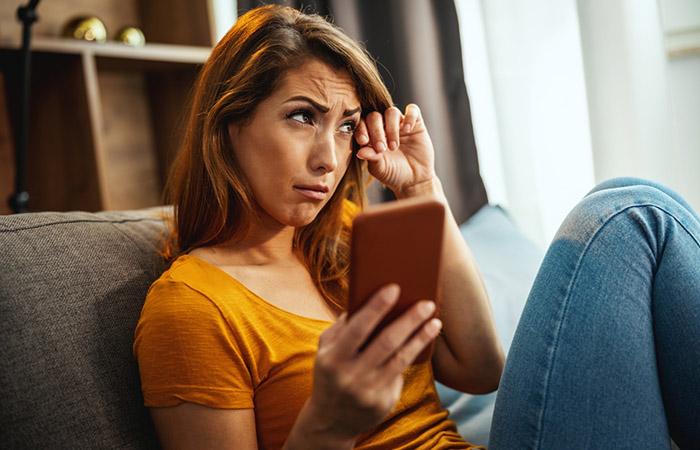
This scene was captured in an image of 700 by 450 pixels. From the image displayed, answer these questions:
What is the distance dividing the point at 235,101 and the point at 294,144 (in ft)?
0.33

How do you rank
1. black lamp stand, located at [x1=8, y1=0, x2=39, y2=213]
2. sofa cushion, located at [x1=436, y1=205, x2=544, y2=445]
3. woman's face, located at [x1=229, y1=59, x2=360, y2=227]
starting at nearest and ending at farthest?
woman's face, located at [x1=229, y1=59, x2=360, y2=227]
sofa cushion, located at [x1=436, y1=205, x2=544, y2=445]
black lamp stand, located at [x1=8, y1=0, x2=39, y2=213]

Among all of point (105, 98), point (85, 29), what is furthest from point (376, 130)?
point (105, 98)

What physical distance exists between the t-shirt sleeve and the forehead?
30cm

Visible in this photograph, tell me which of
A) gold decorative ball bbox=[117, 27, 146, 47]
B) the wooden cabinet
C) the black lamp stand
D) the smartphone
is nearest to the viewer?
the smartphone

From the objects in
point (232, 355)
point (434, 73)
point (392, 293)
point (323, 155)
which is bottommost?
point (232, 355)

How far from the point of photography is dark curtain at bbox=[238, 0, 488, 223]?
1.89 metres

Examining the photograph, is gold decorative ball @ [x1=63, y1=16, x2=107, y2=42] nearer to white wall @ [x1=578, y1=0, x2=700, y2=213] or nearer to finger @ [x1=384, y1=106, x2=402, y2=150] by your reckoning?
finger @ [x1=384, y1=106, x2=402, y2=150]

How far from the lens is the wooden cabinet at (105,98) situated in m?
1.63

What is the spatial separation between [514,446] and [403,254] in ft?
1.17

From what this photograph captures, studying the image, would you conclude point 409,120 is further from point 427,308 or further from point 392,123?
point 427,308

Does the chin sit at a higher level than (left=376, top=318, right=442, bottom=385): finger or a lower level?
higher

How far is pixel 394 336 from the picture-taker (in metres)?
0.57

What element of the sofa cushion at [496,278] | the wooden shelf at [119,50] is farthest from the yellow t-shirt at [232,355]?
the wooden shelf at [119,50]

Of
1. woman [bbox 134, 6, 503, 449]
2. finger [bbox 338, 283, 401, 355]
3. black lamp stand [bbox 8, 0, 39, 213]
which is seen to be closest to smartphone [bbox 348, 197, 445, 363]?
finger [bbox 338, 283, 401, 355]
